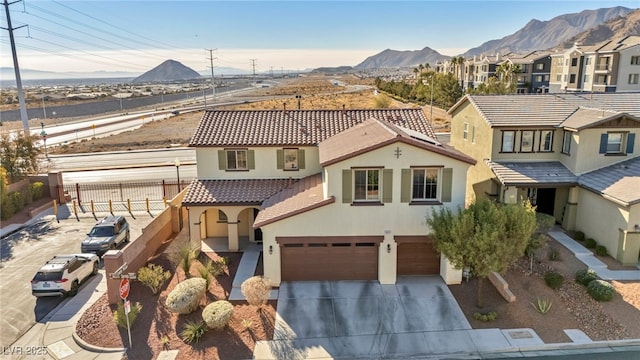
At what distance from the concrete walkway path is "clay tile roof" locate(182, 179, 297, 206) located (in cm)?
1511

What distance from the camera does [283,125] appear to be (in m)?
25.3

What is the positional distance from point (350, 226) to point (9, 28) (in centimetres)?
4406

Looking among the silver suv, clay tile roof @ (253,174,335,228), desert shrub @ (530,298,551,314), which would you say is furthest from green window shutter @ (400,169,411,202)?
the silver suv

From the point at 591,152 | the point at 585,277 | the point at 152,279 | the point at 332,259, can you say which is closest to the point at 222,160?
the point at 152,279

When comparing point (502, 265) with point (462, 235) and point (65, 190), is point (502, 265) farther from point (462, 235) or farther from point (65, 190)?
point (65, 190)

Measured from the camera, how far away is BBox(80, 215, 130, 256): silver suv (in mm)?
22781

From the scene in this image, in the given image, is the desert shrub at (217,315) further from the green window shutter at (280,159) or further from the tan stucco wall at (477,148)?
the tan stucco wall at (477,148)

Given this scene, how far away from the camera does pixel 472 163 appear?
18734 millimetres

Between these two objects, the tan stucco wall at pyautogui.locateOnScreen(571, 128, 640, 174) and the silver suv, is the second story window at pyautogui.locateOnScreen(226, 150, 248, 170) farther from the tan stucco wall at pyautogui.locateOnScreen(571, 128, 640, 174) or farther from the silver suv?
the tan stucco wall at pyautogui.locateOnScreen(571, 128, 640, 174)

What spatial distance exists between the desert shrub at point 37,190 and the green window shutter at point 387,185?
89.0 ft

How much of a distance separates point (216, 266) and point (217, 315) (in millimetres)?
5195

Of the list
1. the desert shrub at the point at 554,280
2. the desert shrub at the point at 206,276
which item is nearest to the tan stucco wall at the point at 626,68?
the desert shrub at the point at 554,280

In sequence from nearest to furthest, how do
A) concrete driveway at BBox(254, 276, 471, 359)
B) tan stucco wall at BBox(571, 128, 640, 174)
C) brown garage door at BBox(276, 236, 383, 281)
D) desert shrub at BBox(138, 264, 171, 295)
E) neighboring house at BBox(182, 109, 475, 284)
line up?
concrete driveway at BBox(254, 276, 471, 359), desert shrub at BBox(138, 264, 171, 295), neighboring house at BBox(182, 109, 475, 284), brown garage door at BBox(276, 236, 383, 281), tan stucco wall at BBox(571, 128, 640, 174)

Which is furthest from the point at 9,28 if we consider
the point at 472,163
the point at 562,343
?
the point at 562,343
